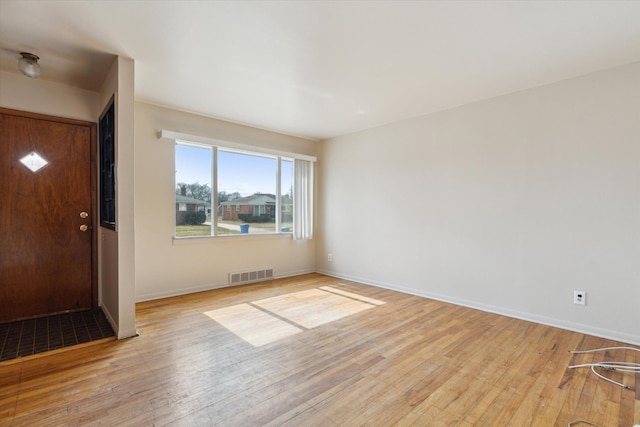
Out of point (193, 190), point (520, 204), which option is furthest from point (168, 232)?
point (520, 204)

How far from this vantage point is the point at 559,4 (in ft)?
6.45

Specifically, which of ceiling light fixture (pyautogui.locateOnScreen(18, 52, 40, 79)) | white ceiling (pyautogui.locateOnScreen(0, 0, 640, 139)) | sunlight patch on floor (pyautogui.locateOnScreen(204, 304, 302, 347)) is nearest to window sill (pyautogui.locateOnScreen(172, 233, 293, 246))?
sunlight patch on floor (pyautogui.locateOnScreen(204, 304, 302, 347))

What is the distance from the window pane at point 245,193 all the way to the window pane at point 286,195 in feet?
0.51

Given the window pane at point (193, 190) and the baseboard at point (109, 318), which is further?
the window pane at point (193, 190)

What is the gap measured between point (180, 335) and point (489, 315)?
10.7 feet

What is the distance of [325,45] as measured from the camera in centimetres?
246

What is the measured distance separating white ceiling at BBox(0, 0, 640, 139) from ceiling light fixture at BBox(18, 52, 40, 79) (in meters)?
0.07

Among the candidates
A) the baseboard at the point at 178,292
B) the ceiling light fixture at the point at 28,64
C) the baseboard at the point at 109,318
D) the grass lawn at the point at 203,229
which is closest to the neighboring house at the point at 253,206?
the grass lawn at the point at 203,229

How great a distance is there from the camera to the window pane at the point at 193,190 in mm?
4180

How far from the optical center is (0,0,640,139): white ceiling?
204cm

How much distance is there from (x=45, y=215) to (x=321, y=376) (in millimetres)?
3360

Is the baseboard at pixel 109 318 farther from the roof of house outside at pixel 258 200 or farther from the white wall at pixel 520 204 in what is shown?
the white wall at pixel 520 204

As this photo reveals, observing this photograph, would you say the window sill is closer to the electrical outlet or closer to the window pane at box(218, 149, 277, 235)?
the window pane at box(218, 149, 277, 235)

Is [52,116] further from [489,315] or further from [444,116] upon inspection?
[489,315]
